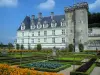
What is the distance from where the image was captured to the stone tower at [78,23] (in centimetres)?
4253

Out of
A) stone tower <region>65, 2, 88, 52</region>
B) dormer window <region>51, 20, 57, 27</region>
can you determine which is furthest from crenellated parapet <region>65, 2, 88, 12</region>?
dormer window <region>51, 20, 57, 27</region>

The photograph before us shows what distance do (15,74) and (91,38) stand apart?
3948 centimetres

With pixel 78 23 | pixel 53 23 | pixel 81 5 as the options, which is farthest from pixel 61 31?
pixel 81 5

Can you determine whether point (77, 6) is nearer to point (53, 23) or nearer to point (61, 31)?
point (61, 31)

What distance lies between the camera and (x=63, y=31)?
4628cm

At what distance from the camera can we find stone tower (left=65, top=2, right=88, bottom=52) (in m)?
42.5

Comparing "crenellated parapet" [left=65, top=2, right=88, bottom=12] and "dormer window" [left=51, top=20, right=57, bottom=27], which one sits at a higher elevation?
"crenellated parapet" [left=65, top=2, right=88, bottom=12]

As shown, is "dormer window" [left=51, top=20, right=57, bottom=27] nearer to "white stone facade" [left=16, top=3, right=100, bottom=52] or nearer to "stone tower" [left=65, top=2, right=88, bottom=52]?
"white stone facade" [left=16, top=3, right=100, bottom=52]

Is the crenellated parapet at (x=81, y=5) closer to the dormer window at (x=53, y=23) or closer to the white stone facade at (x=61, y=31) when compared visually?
the white stone facade at (x=61, y=31)

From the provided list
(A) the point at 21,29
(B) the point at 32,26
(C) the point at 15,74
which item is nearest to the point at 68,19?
(B) the point at 32,26

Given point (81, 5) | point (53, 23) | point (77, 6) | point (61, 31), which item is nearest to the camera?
point (81, 5)

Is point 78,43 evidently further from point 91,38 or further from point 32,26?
point 32,26

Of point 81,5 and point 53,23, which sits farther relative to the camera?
point 53,23

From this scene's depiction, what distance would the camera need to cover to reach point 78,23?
43.2 metres
